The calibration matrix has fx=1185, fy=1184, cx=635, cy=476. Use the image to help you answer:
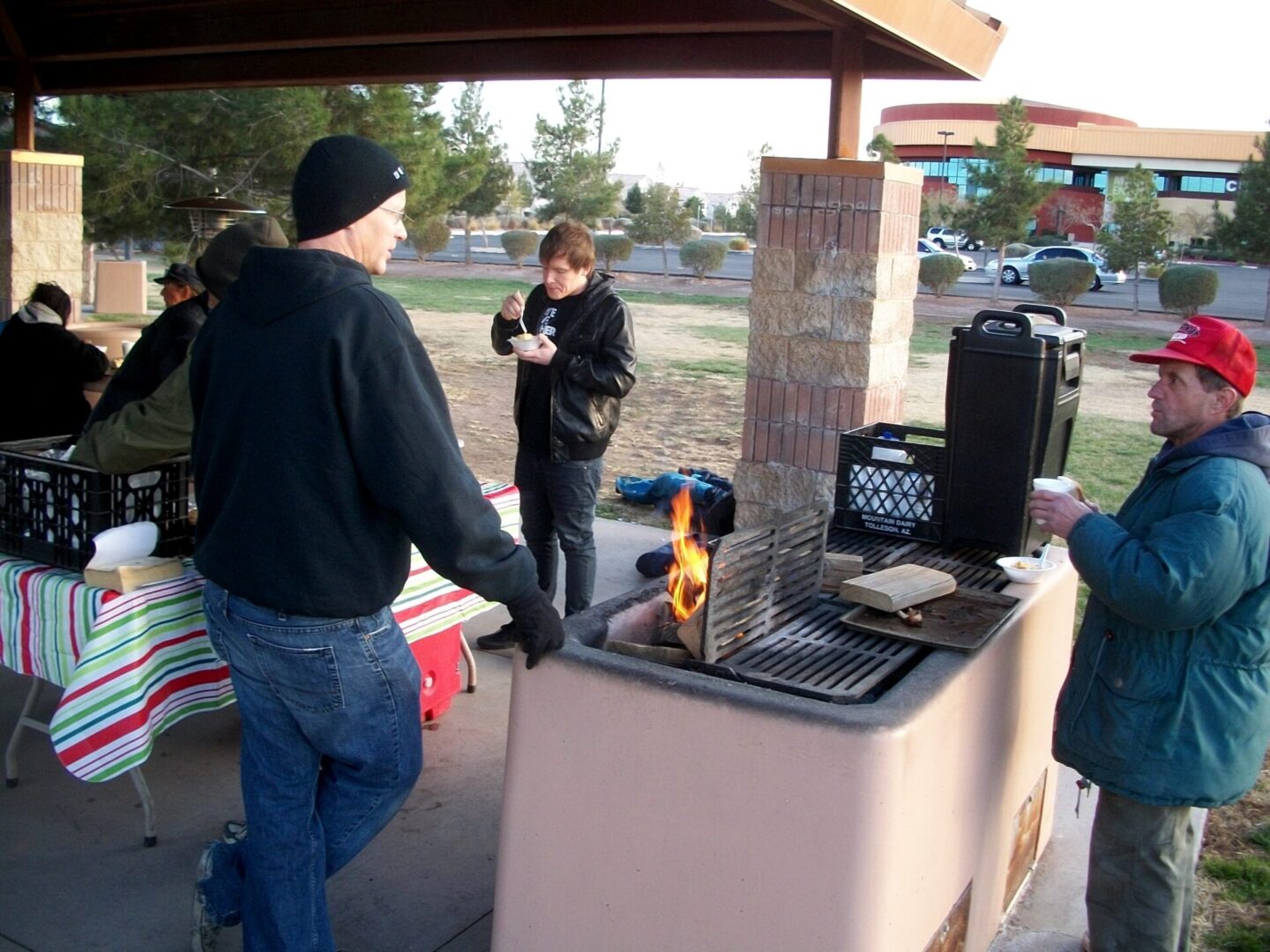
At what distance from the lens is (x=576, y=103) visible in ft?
135

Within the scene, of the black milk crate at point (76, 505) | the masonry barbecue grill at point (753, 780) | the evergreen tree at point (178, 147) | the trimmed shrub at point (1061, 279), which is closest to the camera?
the masonry barbecue grill at point (753, 780)

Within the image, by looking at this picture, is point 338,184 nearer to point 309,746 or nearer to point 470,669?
point 309,746

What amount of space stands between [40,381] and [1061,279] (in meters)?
25.4

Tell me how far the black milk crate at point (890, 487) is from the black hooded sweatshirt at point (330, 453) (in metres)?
1.46

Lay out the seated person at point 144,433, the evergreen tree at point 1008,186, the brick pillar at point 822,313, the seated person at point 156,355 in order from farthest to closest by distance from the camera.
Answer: the evergreen tree at point 1008,186 → the brick pillar at point 822,313 → the seated person at point 156,355 → the seated person at point 144,433

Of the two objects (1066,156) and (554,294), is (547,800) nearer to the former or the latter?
(554,294)

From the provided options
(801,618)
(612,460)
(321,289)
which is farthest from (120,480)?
(612,460)

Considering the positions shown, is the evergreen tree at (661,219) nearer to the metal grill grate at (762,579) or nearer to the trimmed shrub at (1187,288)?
the trimmed shrub at (1187,288)

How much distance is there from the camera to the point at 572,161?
4138 centimetres

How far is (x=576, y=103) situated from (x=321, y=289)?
134 feet

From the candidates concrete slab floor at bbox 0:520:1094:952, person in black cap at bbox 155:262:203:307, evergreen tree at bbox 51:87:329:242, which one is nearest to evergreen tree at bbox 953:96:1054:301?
evergreen tree at bbox 51:87:329:242

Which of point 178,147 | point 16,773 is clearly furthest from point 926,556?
point 178,147

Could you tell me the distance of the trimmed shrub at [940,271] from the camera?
27.9 m

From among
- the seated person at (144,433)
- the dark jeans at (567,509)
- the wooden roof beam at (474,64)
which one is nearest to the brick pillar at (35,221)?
the wooden roof beam at (474,64)
